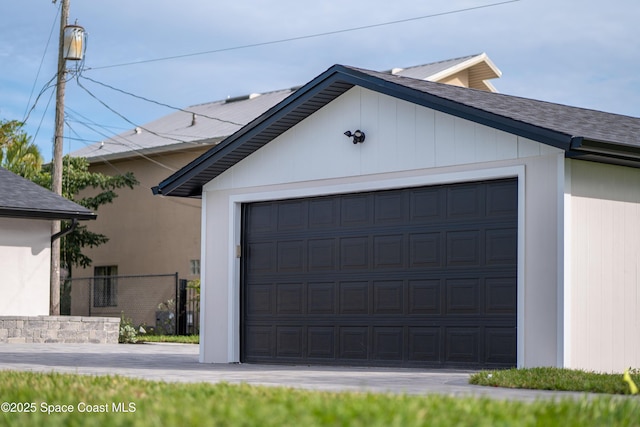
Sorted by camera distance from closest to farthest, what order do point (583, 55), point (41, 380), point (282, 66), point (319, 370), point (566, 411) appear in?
point (566, 411) < point (41, 380) < point (319, 370) < point (583, 55) < point (282, 66)

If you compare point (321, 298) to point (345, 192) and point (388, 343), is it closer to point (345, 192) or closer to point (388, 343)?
point (388, 343)

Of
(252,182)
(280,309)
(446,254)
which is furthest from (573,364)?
(252,182)

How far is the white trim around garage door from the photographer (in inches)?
539

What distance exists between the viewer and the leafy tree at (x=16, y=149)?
1345 inches

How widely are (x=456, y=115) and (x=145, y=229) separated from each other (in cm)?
2151

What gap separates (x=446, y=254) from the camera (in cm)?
1466

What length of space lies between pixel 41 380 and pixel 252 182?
7.63m

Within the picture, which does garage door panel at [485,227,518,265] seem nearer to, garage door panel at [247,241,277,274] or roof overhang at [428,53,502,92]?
garage door panel at [247,241,277,274]

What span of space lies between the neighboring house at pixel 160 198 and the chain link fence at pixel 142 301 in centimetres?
12

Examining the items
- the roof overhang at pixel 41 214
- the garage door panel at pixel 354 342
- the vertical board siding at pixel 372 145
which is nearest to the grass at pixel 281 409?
the vertical board siding at pixel 372 145

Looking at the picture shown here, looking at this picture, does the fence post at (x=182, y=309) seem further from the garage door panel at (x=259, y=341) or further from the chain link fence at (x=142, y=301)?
the garage door panel at (x=259, y=341)

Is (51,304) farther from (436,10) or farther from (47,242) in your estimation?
A: (436,10)

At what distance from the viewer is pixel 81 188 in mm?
32094

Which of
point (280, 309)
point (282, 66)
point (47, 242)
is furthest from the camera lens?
point (282, 66)
